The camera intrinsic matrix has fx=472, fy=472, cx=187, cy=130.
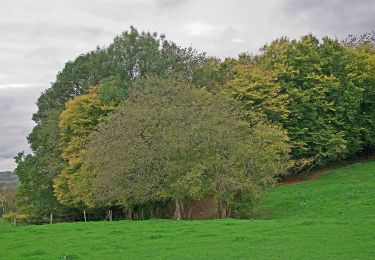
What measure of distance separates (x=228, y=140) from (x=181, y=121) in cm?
403

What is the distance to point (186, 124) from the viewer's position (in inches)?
1292

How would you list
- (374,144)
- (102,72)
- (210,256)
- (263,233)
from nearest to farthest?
(210,256) < (263,233) < (102,72) < (374,144)

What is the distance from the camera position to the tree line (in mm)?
31766

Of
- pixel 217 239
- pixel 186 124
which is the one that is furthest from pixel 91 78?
pixel 217 239

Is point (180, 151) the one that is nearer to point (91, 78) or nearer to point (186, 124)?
point (186, 124)

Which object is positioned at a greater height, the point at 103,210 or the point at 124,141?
the point at 124,141

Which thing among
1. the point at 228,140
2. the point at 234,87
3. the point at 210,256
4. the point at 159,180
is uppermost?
the point at 234,87

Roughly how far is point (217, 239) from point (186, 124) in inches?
544

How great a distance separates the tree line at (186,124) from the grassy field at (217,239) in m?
5.75

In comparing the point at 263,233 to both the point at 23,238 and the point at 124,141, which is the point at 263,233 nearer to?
the point at 23,238

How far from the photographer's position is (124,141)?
3456cm

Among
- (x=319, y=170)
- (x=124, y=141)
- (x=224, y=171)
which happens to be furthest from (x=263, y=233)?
(x=319, y=170)

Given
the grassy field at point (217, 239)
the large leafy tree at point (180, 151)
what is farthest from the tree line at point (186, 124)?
the grassy field at point (217, 239)

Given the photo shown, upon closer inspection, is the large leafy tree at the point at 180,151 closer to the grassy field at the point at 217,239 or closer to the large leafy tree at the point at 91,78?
the grassy field at the point at 217,239
